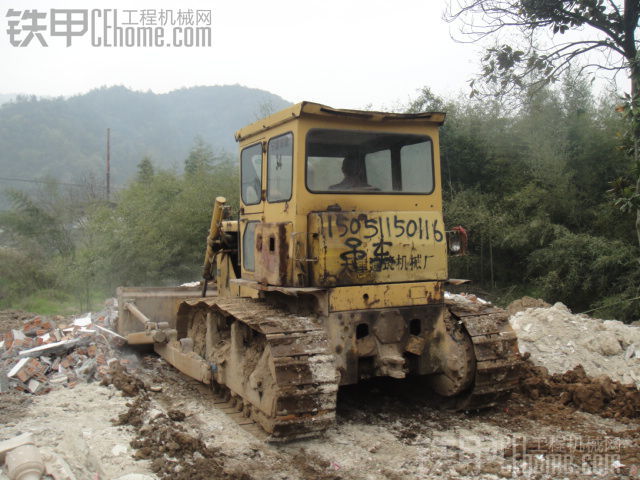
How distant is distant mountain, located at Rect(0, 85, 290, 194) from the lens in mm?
66000

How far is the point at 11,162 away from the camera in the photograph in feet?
215

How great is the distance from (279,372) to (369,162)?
228 centimetres

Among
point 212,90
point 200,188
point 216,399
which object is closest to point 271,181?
point 216,399

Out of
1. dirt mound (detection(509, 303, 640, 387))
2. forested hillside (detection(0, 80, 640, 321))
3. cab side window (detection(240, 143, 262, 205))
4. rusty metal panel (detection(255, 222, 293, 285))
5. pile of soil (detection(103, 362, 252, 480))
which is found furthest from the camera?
forested hillside (detection(0, 80, 640, 321))

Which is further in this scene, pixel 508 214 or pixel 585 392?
pixel 508 214

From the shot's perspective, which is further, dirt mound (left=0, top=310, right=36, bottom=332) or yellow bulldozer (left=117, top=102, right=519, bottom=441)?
dirt mound (left=0, top=310, right=36, bottom=332)

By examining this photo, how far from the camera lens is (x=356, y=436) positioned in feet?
17.2

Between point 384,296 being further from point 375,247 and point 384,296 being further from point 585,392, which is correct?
point 585,392

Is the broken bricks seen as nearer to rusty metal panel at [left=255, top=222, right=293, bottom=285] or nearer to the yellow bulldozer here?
the yellow bulldozer

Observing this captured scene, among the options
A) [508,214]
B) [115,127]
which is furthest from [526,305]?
[115,127]

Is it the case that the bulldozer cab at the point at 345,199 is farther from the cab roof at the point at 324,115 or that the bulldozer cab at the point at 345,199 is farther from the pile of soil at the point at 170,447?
the pile of soil at the point at 170,447

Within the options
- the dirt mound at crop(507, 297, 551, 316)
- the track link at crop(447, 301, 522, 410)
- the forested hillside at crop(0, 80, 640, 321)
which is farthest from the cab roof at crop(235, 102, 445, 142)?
the forested hillside at crop(0, 80, 640, 321)

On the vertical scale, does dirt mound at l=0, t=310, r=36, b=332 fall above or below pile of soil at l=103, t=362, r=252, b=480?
above

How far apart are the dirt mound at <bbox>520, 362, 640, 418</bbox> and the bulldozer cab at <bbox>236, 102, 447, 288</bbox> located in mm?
1721
